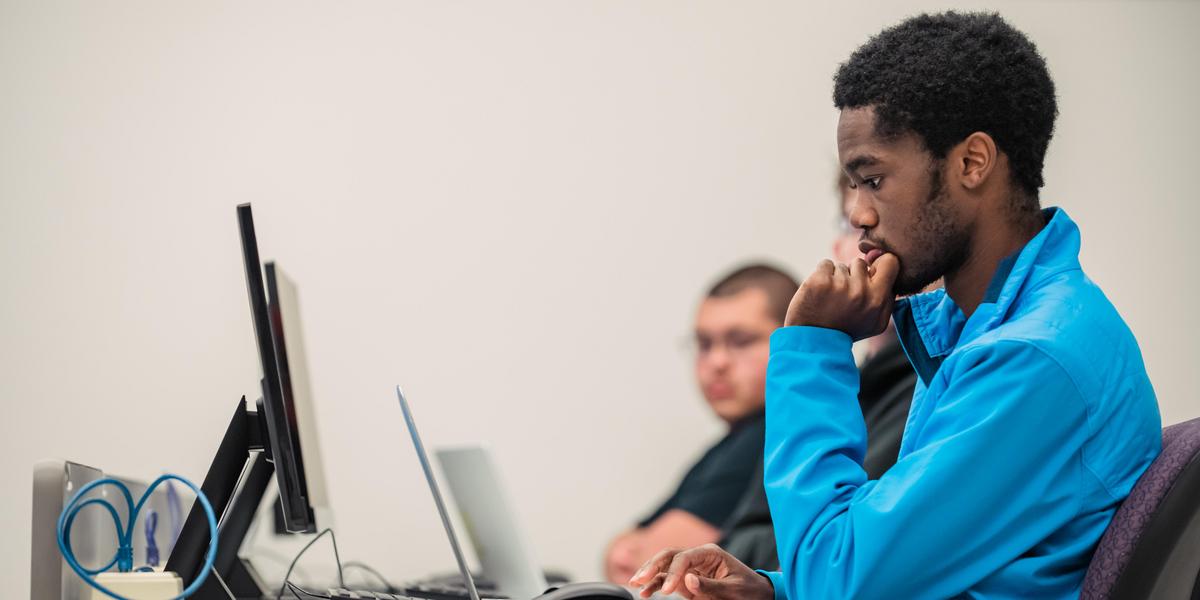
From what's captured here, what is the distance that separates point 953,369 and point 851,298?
0.13 m

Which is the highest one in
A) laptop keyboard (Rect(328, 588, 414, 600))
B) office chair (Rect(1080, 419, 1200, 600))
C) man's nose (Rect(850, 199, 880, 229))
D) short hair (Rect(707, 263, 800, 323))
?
short hair (Rect(707, 263, 800, 323))

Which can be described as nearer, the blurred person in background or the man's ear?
the man's ear

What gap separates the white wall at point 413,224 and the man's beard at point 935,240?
2.09 metres

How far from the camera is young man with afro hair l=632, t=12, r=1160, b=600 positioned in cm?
89

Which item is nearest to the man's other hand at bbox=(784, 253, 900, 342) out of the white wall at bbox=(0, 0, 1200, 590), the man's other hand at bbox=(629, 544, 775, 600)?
the man's other hand at bbox=(629, 544, 775, 600)

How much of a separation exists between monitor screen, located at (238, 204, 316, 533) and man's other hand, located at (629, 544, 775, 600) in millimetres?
401

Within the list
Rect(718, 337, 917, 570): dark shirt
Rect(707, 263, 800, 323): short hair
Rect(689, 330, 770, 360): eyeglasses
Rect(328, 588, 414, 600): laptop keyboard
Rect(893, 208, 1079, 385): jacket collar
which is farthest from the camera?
Rect(707, 263, 800, 323): short hair

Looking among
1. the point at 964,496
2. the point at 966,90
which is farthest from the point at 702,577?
the point at 966,90

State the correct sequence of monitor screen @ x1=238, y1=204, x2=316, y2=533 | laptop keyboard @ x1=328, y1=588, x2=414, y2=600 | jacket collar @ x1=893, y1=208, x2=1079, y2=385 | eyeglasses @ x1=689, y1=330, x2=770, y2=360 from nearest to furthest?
1. jacket collar @ x1=893, y1=208, x2=1079, y2=385
2. monitor screen @ x1=238, y1=204, x2=316, y2=533
3. laptop keyboard @ x1=328, y1=588, x2=414, y2=600
4. eyeglasses @ x1=689, y1=330, x2=770, y2=360

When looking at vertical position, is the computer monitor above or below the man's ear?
below

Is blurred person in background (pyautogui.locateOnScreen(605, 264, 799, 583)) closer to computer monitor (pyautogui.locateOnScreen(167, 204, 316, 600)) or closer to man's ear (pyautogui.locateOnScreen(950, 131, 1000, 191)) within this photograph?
computer monitor (pyautogui.locateOnScreen(167, 204, 316, 600))

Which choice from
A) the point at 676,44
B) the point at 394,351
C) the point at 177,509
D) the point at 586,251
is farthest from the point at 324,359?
the point at 676,44

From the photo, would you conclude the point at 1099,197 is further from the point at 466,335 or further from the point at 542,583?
the point at 542,583

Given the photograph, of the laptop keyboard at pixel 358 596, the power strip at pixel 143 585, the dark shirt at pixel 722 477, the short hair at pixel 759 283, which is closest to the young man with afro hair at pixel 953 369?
the laptop keyboard at pixel 358 596
